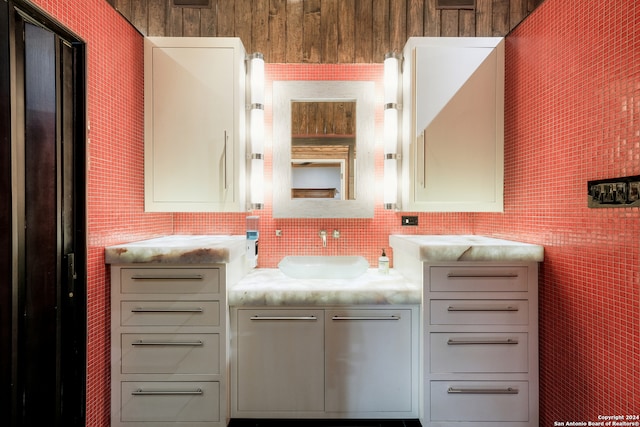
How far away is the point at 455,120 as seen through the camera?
192 cm

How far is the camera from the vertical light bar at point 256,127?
6.77 feet

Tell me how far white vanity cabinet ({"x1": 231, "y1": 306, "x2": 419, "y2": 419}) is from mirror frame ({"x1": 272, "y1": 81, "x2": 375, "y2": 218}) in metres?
0.68

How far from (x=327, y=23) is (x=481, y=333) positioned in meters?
2.11

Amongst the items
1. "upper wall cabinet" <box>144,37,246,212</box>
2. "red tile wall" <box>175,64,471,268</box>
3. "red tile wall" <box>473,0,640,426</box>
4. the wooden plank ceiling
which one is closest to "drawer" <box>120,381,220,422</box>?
"red tile wall" <box>175,64,471,268</box>

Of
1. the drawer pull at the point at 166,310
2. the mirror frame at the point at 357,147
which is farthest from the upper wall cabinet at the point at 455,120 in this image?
the drawer pull at the point at 166,310

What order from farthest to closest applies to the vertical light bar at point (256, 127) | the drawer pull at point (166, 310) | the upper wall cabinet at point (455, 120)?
the vertical light bar at point (256, 127), the upper wall cabinet at point (455, 120), the drawer pull at point (166, 310)

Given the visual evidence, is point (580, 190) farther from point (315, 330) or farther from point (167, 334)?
point (167, 334)

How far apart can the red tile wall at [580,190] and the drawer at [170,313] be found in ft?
5.47

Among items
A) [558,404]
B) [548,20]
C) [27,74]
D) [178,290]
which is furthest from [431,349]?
[27,74]

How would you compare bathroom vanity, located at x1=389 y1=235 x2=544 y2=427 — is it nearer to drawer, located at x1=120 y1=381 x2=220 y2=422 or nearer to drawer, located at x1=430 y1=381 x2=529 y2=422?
drawer, located at x1=430 y1=381 x2=529 y2=422

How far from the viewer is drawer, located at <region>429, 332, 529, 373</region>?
168 cm

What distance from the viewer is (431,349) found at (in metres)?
1.68

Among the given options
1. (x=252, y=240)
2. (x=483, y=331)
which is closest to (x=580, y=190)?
(x=483, y=331)

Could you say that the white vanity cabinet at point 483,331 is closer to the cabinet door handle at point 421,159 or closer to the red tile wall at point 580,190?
the red tile wall at point 580,190
